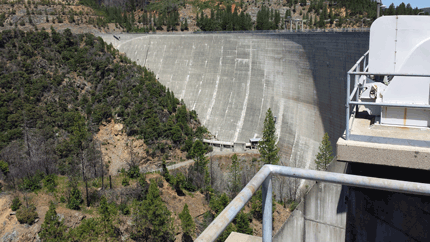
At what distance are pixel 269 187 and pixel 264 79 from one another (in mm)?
33981

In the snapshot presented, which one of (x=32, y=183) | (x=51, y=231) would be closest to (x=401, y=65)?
(x=51, y=231)

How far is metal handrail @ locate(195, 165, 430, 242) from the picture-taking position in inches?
88.6

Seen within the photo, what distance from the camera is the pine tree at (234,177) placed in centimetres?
3288

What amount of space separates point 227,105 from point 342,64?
1412cm

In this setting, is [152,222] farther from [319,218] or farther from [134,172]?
[319,218]

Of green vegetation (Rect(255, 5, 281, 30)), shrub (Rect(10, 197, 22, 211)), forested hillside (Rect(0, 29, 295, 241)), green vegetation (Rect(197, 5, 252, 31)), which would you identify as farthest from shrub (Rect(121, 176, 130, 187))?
green vegetation (Rect(255, 5, 281, 30))

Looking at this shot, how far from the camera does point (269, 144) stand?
31.4 meters

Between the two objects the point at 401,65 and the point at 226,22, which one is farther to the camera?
the point at 226,22

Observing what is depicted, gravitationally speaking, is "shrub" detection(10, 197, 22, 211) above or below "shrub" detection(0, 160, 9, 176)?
below

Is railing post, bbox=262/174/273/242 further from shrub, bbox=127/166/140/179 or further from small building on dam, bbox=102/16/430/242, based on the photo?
Answer: shrub, bbox=127/166/140/179

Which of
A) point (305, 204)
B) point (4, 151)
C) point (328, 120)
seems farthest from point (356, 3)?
point (305, 204)

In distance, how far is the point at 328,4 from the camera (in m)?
74.6

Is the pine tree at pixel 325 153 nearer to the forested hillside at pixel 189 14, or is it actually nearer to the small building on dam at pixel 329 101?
the small building on dam at pixel 329 101

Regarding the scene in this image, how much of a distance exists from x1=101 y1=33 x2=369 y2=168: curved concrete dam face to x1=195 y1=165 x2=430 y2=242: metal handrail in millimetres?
24447
